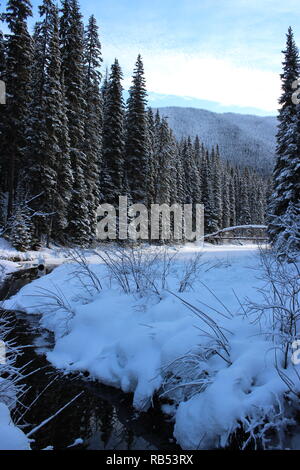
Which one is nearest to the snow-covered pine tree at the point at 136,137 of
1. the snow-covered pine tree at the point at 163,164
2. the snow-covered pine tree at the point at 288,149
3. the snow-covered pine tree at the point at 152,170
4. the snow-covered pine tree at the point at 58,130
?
the snow-covered pine tree at the point at 152,170

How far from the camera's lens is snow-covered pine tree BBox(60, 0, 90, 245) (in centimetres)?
2419

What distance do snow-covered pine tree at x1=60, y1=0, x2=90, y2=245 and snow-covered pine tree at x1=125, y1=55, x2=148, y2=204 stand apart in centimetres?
677

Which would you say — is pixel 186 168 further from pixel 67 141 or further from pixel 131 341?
pixel 131 341

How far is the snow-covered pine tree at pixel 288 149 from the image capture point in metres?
16.6

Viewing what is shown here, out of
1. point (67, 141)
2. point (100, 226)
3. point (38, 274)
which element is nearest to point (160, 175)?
point (100, 226)

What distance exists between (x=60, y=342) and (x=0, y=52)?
894 inches

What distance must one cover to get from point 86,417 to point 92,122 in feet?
83.6

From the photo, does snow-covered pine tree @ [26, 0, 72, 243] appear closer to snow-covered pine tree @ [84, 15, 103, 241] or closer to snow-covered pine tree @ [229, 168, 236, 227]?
snow-covered pine tree @ [84, 15, 103, 241]

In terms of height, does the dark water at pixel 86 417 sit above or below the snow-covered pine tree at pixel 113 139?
below

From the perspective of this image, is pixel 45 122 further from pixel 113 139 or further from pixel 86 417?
pixel 86 417

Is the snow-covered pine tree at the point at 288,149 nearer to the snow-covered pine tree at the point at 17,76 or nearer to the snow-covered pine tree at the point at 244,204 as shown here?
the snow-covered pine tree at the point at 17,76

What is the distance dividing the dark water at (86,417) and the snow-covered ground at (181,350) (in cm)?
17

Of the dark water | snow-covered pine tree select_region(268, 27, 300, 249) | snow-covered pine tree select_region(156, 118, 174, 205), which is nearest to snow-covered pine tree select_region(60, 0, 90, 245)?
snow-covered pine tree select_region(268, 27, 300, 249)
